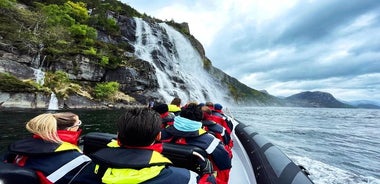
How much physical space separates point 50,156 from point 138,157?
869 millimetres

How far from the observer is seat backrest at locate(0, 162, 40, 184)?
1796 mm

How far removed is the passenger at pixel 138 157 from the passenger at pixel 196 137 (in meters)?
1.16

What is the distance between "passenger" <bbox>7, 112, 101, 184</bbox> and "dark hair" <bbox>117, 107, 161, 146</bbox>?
20.7 inches

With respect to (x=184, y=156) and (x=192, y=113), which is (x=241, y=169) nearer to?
(x=192, y=113)

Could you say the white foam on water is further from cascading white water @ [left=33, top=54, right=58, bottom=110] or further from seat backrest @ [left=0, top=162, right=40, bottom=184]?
cascading white water @ [left=33, top=54, right=58, bottom=110]

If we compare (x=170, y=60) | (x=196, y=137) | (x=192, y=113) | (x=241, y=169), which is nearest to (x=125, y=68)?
Answer: (x=170, y=60)

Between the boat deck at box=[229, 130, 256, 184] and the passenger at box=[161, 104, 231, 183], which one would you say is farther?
the boat deck at box=[229, 130, 256, 184]

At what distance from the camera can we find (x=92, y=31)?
4459 centimetres

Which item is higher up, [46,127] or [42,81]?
[42,81]

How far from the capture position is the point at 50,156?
79.3 inches

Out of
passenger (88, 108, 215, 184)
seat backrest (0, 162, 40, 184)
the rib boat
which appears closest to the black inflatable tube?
the rib boat

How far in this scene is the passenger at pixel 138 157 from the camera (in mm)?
1565

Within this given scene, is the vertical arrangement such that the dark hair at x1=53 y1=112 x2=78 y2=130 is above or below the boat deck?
above

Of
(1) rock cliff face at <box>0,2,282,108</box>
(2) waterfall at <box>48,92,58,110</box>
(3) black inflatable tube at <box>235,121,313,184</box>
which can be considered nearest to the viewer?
(3) black inflatable tube at <box>235,121,313,184</box>
